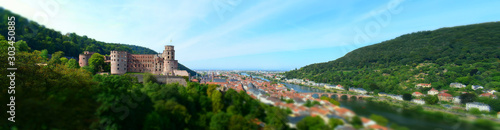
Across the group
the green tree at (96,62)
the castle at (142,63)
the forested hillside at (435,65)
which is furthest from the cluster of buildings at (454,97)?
the green tree at (96,62)

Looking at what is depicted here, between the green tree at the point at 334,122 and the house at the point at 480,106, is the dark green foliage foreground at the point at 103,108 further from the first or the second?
the house at the point at 480,106

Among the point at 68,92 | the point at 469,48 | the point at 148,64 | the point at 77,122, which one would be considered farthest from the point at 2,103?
the point at 469,48

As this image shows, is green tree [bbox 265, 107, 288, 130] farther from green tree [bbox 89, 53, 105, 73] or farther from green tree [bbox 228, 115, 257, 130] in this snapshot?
green tree [bbox 89, 53, 105, 73]

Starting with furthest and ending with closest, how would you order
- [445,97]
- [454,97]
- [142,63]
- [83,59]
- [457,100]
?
[445,97]
[454,97]
[457,100]
[142,63]
[83,59]

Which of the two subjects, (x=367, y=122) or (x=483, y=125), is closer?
(x=483, y=125)

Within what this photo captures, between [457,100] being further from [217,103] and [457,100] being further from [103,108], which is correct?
[103,108]

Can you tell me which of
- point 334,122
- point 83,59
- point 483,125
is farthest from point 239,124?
point 83,59

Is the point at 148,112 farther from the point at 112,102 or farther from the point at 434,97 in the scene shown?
the point at 434,97
